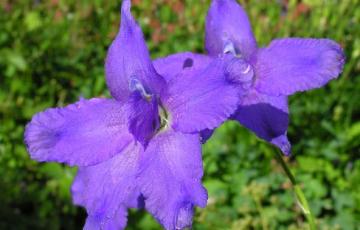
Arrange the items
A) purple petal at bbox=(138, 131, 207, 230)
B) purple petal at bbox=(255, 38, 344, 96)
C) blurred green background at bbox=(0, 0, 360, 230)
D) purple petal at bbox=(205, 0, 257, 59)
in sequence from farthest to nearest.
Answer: blurred green background at bbox=(0, 0, 360, 230) < purple petal at bbox=(205, 0, 257, 59) < purple petal at bbox=(255, 38, 344, 96) < purple petal at bbox=(138, 131, 207, 230)

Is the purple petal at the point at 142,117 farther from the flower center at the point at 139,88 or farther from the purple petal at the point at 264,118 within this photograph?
the purple petal at the point at 264,118

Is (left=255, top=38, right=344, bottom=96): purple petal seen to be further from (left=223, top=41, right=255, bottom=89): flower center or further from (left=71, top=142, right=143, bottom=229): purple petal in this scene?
(left=71, top=142, right=143, bottom=229): purple petal

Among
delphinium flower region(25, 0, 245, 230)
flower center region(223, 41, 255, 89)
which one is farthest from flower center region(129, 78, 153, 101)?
flower center region(223, 41, 255, 89)

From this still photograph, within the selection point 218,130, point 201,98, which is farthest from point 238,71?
point 218,130

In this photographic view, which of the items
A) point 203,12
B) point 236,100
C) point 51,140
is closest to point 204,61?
point 236,100

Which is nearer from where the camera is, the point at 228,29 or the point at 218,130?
the point at 228,29

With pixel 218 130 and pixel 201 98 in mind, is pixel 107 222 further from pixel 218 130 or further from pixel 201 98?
pixel 218 130

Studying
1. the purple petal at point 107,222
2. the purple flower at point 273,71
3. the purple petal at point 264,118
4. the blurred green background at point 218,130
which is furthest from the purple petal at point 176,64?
the blurred green background at point 218,130

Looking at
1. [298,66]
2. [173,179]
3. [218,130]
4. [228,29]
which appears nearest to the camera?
[173,179]
